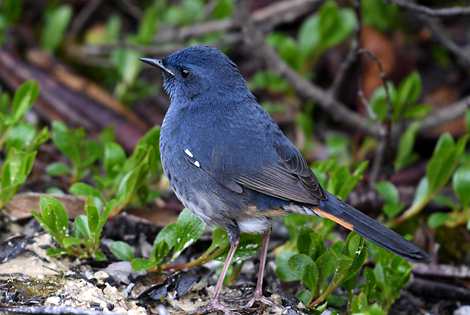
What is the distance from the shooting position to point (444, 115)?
6859mm

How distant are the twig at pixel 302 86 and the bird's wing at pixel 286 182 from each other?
221 centimetres

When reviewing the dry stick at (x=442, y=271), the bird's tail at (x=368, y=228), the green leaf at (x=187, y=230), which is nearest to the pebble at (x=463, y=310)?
the dry stick at (x=442, y=271)

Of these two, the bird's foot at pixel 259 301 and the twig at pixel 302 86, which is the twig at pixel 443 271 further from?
the twig at pixel 302 86

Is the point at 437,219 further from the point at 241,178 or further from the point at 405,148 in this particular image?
the point at 241,178

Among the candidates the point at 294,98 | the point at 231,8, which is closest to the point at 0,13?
the point at 231,8

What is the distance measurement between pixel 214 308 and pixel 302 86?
9.85ft

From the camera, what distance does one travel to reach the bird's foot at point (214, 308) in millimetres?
4297

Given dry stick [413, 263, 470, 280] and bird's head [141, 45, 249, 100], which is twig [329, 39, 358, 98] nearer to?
bird's head [141, 45, 249, 100]

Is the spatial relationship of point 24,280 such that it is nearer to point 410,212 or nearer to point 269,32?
point 410,212

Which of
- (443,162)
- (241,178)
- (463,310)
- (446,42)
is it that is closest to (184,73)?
(241,178)

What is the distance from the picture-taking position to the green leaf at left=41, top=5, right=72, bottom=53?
24.3ft

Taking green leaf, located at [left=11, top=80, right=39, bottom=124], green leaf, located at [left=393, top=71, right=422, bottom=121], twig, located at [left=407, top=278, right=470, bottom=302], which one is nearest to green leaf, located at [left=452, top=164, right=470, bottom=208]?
twig, located at [left=407, top=278, right=470, bottom=302]

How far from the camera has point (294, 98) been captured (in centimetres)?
742

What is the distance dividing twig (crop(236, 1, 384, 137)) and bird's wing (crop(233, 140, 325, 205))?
2.21 m
